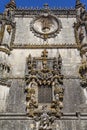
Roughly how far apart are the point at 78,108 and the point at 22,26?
8.70 metres

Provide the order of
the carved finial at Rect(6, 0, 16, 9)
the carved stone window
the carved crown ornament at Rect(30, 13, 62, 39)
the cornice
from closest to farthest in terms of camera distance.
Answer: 1. the carved stone window
2. the cornice
3. the carved crown ornament at Rect(30, 13, 62, 39)
4. the carved finial at Rect(6, 0, 16, 9)

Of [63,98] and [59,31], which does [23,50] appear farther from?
[63,98]

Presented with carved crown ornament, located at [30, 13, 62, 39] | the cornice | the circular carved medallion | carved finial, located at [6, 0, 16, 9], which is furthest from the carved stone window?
carved finial, located at [6, 0, 16, 9]

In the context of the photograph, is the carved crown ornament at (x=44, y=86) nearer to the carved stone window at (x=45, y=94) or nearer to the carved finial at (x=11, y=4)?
the carved stone window at (x=45, y=94)

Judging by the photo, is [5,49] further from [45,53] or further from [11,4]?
[11,4]

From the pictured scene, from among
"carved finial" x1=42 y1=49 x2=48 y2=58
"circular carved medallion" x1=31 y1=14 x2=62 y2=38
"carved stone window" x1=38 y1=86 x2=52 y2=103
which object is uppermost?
"circular carved medallion" x1=31 y1=14 x2=62 y2=38

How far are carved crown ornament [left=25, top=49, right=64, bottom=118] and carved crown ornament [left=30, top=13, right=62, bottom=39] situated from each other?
2470 mm

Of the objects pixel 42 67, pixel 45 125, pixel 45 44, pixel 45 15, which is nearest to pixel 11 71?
pixel 42 67

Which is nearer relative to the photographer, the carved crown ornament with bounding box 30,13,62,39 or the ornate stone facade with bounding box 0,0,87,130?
the ornate stone facade with bounding box 0,0,87,130

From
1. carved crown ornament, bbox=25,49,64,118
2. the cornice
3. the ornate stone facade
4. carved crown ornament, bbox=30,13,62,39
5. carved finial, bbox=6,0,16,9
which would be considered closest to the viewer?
the ornate stone facade

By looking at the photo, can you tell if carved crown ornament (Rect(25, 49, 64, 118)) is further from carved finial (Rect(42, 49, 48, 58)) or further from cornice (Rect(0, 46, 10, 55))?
cornice (Rect(0, 46, 10, 55))

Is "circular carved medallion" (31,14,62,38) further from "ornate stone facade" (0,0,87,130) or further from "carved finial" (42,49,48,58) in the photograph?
"carved finial" (42,49,48,58)

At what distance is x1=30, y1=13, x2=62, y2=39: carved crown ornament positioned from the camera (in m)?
22.2

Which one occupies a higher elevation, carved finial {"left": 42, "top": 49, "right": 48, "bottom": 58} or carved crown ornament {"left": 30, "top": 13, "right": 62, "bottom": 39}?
carved crown ornament {"left": 30, "top": 13, "right": 62, "bottom": 39}
